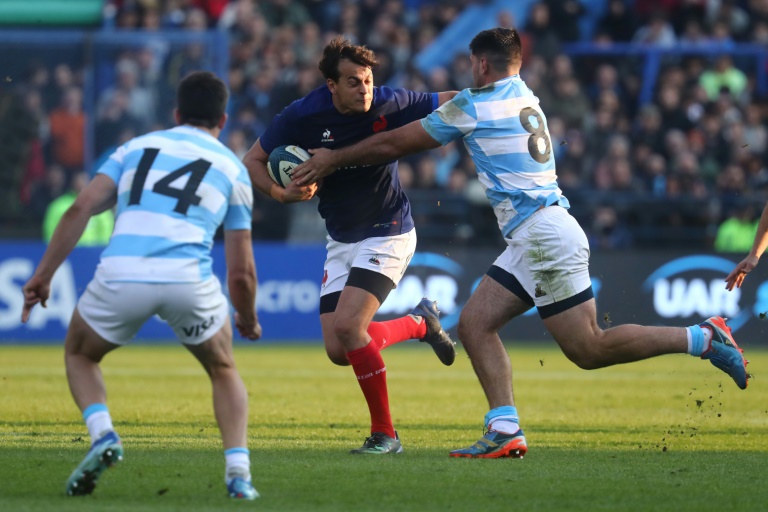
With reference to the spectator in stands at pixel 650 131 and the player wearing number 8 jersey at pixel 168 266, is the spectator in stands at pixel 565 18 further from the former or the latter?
the player wearing number 8 jersey at pixel 168 266

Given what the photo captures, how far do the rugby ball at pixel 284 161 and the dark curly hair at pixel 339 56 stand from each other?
50 cm

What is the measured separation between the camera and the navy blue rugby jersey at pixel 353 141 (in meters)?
8.06

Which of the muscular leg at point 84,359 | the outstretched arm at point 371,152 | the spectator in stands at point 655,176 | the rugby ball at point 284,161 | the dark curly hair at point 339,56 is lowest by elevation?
the spectator in stands at point 655,176

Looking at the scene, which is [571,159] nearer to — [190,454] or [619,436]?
Answer: [619,436]

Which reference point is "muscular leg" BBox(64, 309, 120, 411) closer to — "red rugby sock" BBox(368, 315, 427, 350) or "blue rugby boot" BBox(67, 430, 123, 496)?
"blue rugby boot" BBox(67, 430, 123, 496)

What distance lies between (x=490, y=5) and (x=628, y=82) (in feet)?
9.71

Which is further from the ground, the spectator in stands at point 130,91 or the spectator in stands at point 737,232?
the spectator in stands at point 130,91

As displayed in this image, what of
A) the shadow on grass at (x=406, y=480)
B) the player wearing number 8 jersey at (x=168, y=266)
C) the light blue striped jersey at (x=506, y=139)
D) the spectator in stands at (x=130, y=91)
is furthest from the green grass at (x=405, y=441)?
the spectator in stands at (x=130, y=91)

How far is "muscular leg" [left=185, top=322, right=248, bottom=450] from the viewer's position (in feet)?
18.9

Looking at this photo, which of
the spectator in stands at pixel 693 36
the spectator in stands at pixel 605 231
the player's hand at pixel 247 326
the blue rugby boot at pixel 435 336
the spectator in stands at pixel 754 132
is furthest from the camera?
the spectator in stands at pixel 693 36

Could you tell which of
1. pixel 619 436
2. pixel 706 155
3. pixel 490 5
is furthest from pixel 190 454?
pixel 490 5

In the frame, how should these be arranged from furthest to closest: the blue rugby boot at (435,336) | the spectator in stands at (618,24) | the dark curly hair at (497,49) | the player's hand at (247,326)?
1. the spectator in stands at (618,24)
2. the blue rugby boot at (435,336)
3. the dark curly hair at (497,49)
4. the player's hand at (247,326)

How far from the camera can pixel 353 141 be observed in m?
8.07

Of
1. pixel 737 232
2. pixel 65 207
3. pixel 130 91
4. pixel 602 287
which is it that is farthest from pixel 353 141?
pixel 737 232
